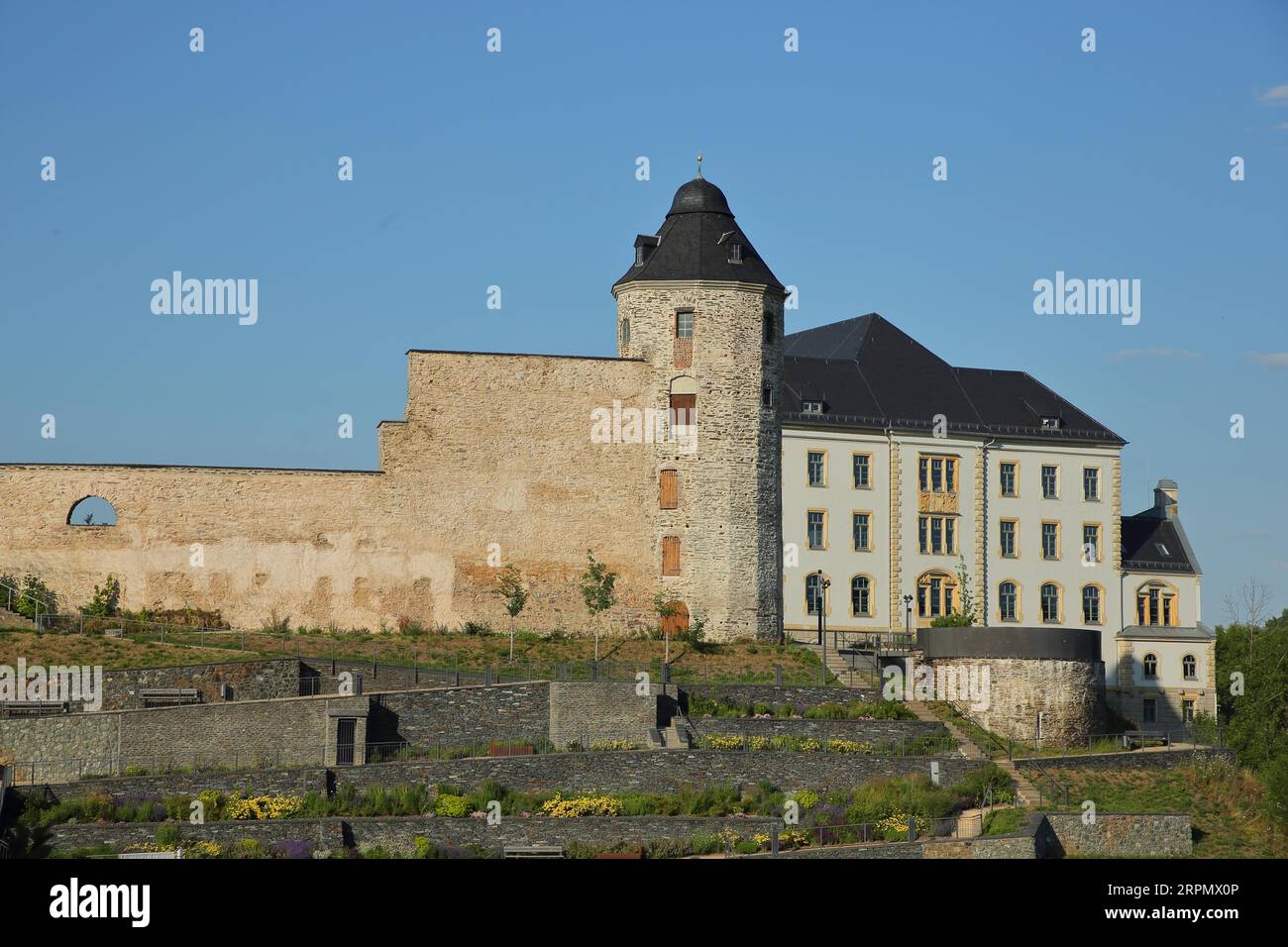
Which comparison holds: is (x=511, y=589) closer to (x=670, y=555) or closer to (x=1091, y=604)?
(x=670, y=555)

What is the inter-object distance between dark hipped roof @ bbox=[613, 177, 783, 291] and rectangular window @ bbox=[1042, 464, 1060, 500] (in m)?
18.1

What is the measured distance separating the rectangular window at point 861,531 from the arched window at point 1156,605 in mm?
11597

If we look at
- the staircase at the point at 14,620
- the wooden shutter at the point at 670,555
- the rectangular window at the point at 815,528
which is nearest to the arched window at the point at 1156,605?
the rectangular window at the point at 815,528

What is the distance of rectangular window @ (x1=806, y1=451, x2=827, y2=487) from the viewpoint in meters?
64.2

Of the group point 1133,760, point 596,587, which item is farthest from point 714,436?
point 1133,760

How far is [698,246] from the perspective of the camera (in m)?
55.1

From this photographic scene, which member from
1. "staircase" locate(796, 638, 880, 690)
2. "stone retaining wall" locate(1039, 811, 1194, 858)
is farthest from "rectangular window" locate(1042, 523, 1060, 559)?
"stone retaining wall" locate(1039, 811, 1194, 858)

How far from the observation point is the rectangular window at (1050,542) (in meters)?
68.2

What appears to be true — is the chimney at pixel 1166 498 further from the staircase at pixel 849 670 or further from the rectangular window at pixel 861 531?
the staircase at pixel 849 670

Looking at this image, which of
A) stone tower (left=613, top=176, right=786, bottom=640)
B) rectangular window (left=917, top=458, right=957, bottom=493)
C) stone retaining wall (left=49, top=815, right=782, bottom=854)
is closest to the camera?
stone retaining wall (left=49, top=815, right=782, bottom=854)

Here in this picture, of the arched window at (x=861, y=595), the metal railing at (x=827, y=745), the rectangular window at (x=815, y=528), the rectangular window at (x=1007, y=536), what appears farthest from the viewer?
the rectangular window at (x=1007, y=536)

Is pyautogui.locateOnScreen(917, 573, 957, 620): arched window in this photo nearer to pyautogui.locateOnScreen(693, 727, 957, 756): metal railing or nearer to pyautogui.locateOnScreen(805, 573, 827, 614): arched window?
pyautogui.locateOnScreen(805, 573, 827, 614): arched window

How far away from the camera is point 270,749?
133 ft

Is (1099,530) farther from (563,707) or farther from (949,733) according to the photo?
(563,707)
